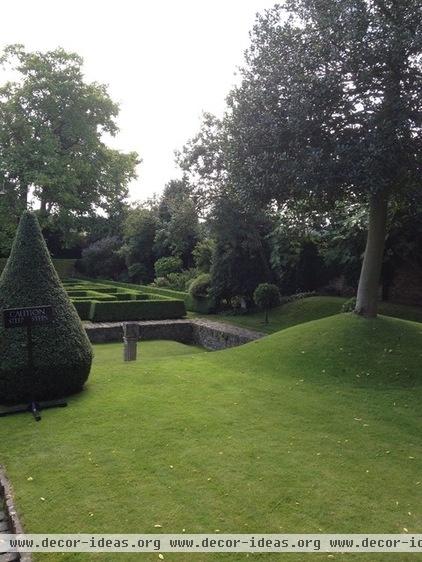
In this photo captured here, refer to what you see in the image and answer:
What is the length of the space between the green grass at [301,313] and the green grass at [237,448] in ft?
27.0

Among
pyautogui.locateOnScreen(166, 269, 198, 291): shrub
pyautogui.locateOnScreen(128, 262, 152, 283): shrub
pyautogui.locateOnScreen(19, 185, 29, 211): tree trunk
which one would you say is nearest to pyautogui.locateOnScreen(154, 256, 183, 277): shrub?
pyautogui.locateOnScreen(166, 269, 198, 291): shrub

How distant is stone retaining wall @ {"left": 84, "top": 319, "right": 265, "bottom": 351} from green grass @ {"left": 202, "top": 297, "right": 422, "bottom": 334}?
1.09 metres

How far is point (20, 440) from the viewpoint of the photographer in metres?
6.70

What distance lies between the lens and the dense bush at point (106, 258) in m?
40.8

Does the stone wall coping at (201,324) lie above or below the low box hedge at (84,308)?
below

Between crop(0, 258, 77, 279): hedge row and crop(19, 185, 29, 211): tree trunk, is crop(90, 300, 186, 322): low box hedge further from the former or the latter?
crop(0, 258, 77, 279): hedge row

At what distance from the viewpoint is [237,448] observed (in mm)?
6250

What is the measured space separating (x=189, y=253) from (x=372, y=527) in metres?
29.5

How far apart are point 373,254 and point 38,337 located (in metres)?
7.98

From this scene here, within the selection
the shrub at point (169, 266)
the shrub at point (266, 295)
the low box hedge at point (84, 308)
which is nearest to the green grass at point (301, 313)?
Result: the shrub at point (266, 295)

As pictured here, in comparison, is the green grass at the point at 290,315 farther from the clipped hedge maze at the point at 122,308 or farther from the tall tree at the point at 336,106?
the tall tree at the point at 336,106

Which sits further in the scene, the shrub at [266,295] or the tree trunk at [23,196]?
the tree trunk at [23,196]

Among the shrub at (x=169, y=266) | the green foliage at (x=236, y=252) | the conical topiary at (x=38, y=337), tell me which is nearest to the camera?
the conical topiary at (x=38, y=337)

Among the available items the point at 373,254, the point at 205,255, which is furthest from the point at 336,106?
the point at 205,255
